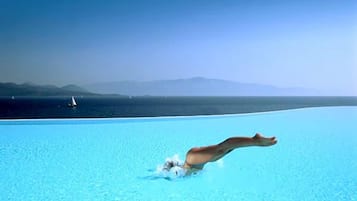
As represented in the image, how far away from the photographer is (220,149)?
11.6ft

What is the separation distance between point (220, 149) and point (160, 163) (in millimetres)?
1359

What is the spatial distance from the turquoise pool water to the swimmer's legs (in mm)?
202

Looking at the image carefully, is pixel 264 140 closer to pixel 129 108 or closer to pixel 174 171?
pixel 174 171

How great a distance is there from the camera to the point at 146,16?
60.4 feet

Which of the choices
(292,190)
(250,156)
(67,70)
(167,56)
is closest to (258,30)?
(167,56)

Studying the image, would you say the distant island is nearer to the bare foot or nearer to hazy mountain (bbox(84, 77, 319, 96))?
hazy mountain (bbox(84, 77, 319, 96))

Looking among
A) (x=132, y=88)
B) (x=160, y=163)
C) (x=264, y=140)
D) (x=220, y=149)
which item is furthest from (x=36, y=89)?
(x=264, y=140)

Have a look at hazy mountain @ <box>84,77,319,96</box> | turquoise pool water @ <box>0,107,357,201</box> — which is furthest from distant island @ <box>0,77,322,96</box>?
turquoise pool water @ <box>0,107,357,201</box>

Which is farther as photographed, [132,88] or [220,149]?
[132,88]

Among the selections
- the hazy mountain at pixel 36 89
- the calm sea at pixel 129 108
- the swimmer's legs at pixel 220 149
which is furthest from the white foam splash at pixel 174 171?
the hazy mountain at pixel 36 89

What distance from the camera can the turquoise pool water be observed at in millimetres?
3592

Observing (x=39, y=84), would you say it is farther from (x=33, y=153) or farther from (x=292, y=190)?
(x=292, y=190)

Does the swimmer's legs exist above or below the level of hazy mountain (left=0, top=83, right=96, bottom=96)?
below

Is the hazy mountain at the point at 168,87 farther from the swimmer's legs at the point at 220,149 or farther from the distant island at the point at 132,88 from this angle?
the swimmer's legs at the point at 220,149
